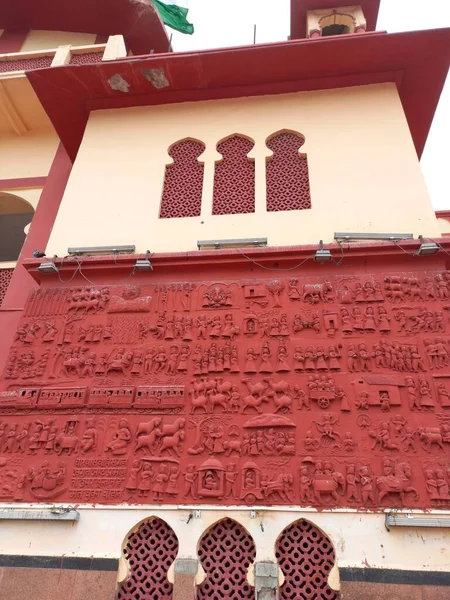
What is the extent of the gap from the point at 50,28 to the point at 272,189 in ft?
22.9

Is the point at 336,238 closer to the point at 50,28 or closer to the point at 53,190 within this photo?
the point at 53,190

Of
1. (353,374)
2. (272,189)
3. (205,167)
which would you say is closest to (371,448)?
(353,374)

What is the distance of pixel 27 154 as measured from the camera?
752 centimetres

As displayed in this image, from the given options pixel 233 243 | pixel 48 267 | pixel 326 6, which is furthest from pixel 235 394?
pixel 326 6

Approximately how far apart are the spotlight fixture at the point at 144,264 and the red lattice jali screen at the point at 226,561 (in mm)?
2692

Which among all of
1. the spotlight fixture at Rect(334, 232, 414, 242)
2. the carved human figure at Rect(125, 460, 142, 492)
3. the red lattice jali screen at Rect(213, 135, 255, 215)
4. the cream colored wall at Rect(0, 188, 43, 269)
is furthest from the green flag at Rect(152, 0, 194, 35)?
the carved human figure at Rect(125, 460, 142, 492)

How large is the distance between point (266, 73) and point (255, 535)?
5.61 meters

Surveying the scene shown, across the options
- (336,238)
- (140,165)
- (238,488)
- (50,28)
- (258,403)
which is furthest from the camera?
(50,28)

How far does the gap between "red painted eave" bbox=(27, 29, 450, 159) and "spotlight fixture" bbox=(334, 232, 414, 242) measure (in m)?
2.63

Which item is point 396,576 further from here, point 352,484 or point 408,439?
point 408,439

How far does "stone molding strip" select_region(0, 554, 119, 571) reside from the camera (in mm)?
Result: 3621

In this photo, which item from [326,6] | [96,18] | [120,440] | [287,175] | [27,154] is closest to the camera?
[120,440]

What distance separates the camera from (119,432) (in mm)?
4160

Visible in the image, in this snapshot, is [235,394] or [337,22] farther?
[337,22]
